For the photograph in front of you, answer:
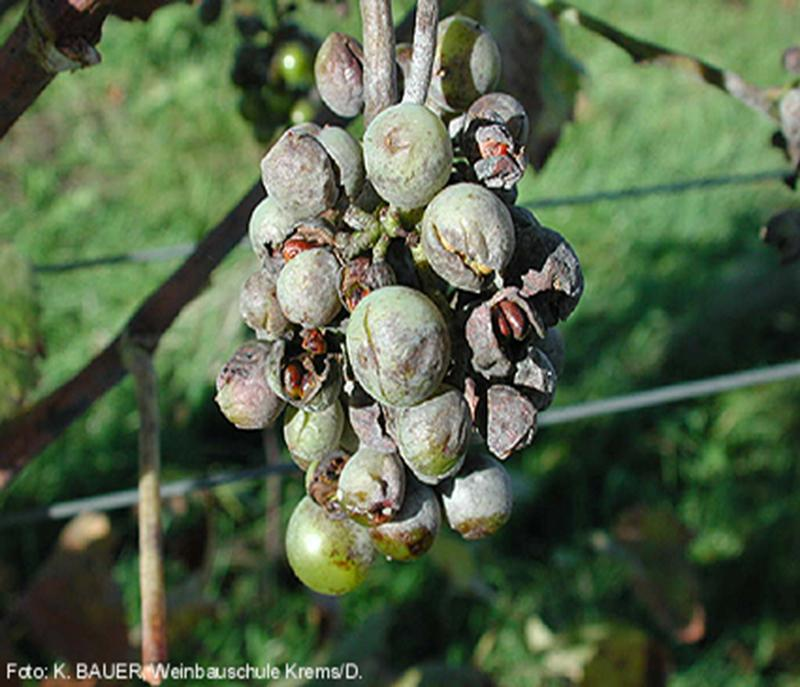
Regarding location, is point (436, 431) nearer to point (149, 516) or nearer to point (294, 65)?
point (149, 516)

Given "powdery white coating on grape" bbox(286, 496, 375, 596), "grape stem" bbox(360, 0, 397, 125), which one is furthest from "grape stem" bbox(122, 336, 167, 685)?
"grape stem" bbox(360, 0, 397, 125)

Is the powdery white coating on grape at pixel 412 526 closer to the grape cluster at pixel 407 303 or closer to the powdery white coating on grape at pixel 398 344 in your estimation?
the grape cluster at pixel 407 303

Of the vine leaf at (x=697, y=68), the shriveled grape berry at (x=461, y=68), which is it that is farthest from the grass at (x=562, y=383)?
the shriveled grape berry at (x=461, y=68)

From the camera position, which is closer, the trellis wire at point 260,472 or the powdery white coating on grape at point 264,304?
the powdery white coating on grape at point 264,304

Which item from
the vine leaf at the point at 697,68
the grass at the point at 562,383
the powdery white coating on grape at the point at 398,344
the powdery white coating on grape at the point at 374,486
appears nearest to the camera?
the powdery white coating on grape at the point at 398,344

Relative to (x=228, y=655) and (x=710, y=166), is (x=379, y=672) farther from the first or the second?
(x=710, y=166)
